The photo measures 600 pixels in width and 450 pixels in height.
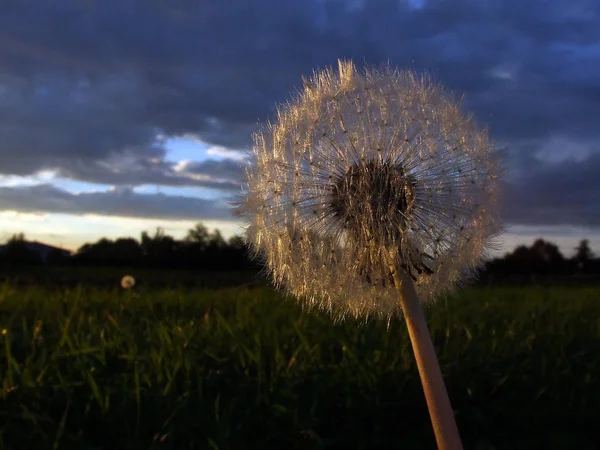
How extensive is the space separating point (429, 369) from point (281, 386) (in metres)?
1.88

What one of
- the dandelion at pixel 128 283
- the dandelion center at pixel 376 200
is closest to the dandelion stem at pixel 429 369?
the dandelion center at pixel 376 200

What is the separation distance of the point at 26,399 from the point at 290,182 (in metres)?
2.01

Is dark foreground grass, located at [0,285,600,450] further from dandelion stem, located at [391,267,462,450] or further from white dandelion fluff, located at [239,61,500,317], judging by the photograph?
dandelion stem, located at [391,267,462,450]

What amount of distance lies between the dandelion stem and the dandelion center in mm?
214

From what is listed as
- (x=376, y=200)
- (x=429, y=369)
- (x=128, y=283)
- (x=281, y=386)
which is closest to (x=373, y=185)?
(x=376, y=200)

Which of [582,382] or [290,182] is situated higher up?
[290,182]

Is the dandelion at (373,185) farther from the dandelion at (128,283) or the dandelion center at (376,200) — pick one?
the dandelion at (128,283)

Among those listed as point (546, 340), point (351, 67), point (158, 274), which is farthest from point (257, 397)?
point (158, 274)

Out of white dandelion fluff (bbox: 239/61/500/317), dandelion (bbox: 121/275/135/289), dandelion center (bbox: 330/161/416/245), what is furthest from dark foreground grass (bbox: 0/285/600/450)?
dandelion (bbox: 121/275/135/289)

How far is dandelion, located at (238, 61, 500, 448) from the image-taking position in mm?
1551

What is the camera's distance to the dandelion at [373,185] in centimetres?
155

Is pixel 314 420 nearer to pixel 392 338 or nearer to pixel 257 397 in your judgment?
pixel 257 397

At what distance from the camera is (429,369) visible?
1292 millimetres

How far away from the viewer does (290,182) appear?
1688 millimetres
